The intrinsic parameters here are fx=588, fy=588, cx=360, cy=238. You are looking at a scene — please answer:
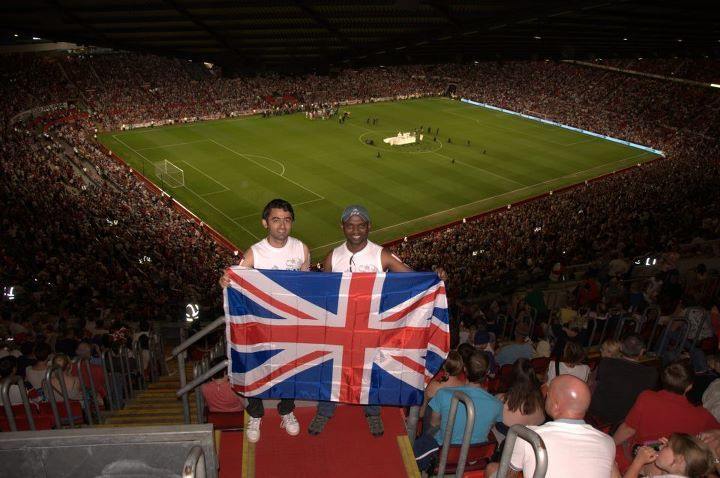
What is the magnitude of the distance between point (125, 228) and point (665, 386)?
22.2m

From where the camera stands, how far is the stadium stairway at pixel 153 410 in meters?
7.32

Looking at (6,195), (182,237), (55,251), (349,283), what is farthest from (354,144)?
(349,283)

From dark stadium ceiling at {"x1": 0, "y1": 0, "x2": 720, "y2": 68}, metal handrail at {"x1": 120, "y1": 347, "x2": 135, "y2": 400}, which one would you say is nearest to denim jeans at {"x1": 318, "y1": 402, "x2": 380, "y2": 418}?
metal handrail at {"x1": 120, "y1": 347, "x2": 135, "y2": 400}

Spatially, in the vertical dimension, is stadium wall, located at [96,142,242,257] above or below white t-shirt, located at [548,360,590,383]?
below

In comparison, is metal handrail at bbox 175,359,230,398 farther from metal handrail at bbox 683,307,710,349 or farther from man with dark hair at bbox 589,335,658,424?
metal handrail at bbox 683,307,710,349

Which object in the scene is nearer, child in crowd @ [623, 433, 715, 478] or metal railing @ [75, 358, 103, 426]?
child in crowd @ [623, 433, 715, 478]

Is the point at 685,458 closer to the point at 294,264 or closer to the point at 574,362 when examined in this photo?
the point at 574,362

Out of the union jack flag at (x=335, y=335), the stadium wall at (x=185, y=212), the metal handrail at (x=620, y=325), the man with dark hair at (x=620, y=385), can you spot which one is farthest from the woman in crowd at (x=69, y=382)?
the stadium wall at (x=185, y=212)

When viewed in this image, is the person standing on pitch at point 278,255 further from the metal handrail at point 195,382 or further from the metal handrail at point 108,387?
the metal handrail at point 108,387

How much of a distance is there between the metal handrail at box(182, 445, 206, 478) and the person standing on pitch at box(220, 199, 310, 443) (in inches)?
99.5

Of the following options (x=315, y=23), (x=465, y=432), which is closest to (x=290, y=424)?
(x=465, y=432)

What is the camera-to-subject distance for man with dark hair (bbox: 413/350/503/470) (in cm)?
517

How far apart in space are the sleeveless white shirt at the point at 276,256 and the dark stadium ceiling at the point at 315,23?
4.39 meters

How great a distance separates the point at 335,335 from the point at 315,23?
6282mm
